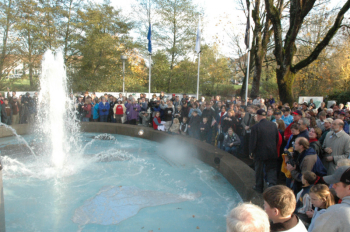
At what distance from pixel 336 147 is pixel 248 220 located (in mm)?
4478

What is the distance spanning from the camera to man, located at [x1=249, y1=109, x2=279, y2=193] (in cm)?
528

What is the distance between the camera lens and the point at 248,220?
162 centimetres

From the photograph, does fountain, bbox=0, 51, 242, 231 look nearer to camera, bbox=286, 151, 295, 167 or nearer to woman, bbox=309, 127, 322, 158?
camera, bbox=286, 151, 295, 167

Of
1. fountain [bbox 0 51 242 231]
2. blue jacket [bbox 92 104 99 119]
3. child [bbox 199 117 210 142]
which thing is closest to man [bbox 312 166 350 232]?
fountain [bbox 0 51 242 231]

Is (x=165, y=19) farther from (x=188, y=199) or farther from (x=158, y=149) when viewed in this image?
(x=188, y=199)

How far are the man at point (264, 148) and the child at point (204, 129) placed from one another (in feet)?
14.5

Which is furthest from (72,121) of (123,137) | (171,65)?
(171,65)

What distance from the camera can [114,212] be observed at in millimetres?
5188

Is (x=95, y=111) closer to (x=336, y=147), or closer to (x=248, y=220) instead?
(x=336, y=147)

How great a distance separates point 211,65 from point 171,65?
18.7ft

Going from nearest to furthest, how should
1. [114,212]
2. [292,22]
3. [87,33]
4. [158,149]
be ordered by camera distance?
1. [114,212]
2. [158,149]
3. [292,22]
4. [87,33]

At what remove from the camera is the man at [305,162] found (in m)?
4.35

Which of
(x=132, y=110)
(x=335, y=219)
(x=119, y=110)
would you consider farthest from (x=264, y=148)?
(x=119, y=110)

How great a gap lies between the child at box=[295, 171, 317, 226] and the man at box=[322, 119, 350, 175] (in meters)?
1.49
